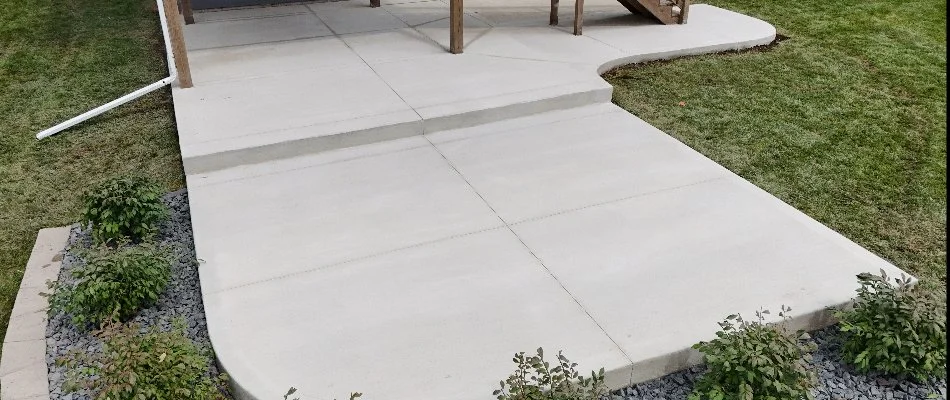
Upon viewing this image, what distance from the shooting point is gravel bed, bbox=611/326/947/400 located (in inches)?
108

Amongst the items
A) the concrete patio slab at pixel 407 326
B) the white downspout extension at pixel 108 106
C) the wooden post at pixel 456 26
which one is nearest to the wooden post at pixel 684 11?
the wooden post at pixel 456 26

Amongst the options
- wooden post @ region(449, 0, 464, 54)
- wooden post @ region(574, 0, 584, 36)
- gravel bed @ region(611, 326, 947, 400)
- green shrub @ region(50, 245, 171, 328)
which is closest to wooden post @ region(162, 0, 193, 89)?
wooden post @ region(449, 0, 464, 54)

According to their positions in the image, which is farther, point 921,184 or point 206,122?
point 206,122

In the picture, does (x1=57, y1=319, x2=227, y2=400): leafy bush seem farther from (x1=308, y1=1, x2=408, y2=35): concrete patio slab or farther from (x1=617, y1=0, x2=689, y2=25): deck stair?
(x1=617, y1=0, x2=689, y2=25): deck stair

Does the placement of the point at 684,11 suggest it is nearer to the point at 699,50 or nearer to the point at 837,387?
the point at 699,50

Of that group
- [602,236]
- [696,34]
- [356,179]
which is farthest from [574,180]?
[696,34]

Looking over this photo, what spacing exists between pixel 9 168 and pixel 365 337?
3297 millimetres

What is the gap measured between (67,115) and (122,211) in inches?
95.0

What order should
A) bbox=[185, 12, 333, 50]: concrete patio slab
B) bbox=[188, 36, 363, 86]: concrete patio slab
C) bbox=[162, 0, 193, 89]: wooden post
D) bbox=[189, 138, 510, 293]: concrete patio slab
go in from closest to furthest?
1. bbox=[189, 138, 510, 293]: concrete patio slab
2. bbox=[162, 0, 193, 89]: wooden post
3. bbox=[188, 36, 363, 86]: concrete patio slab
4. bbox=[185, 12, 333, 50]: concrete patio slab

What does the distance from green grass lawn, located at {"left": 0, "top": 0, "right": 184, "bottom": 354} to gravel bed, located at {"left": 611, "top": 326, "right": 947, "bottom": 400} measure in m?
2.84

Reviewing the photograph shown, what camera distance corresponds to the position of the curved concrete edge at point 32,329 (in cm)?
282

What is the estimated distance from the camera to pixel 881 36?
24.9 ft

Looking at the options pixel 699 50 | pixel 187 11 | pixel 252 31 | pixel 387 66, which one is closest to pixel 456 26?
pixel 387 66

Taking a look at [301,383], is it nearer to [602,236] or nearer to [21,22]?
[602,236]
